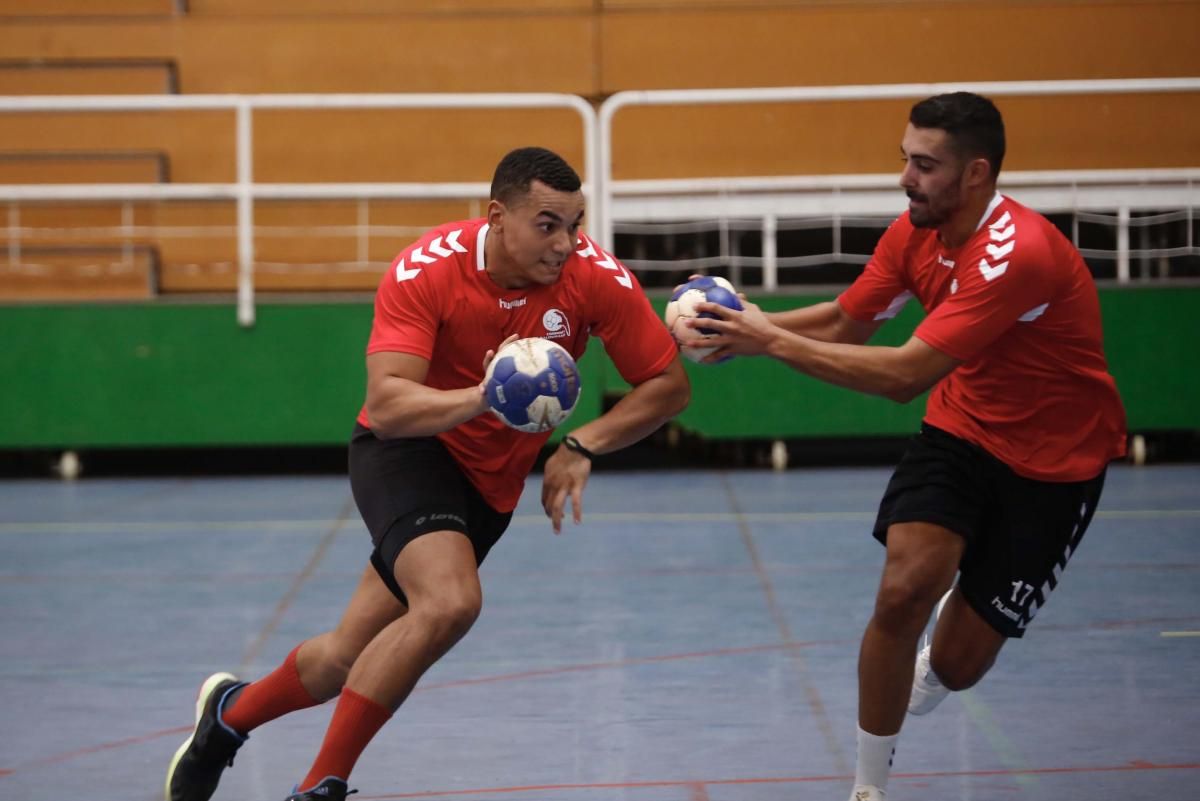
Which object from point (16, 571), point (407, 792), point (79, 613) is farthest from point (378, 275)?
point (407, 792)

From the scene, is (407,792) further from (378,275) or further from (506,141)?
(506,141)

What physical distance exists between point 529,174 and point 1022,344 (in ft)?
4.77

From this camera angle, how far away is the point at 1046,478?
4422mm

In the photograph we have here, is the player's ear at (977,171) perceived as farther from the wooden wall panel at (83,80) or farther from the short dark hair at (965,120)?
the wooden wall panel at (83,80)

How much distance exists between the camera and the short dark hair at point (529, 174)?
13.8 ft

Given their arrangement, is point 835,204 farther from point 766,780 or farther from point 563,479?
point 563,479

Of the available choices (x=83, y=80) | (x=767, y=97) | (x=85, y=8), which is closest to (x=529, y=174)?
(x=767, y=97)

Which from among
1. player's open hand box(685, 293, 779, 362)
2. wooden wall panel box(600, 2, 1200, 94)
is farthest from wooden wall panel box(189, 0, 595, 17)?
player's open hand box(685, 293, 779, 362)

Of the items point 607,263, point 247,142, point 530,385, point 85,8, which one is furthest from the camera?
point 85,8

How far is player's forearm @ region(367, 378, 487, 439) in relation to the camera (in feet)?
13.1

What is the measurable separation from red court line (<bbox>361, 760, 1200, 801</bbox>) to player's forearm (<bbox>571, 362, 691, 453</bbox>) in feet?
3.42

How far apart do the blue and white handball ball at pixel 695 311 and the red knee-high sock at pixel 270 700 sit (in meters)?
1.38

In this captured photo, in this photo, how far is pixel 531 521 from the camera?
9.77m

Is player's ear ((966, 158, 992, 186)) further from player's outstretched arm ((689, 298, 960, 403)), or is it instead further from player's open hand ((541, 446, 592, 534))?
player's open hand ((541, 446, 592, 534))
